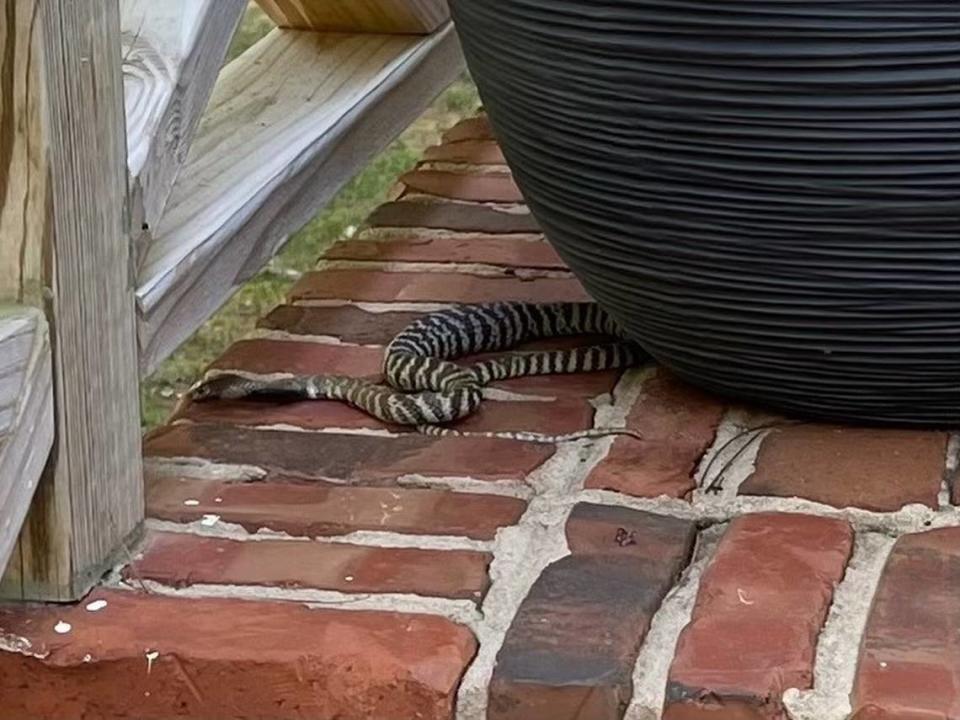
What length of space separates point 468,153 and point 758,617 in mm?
1782

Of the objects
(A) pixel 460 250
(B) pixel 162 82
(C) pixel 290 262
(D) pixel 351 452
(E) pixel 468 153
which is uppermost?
(B) pixel 162 82

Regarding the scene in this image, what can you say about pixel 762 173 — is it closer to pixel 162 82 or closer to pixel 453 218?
pixel 162 82

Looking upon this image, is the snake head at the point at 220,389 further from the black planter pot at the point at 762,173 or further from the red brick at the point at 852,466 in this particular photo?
the red brick at the point at 852,466

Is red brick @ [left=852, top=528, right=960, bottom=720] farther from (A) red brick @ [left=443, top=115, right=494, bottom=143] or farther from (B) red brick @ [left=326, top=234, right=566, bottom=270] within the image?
(A) red brick @ [left=443, top=115, right=494, bottom=143]

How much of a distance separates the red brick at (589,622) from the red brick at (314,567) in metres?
0.08

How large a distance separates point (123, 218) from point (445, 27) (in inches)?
50.6

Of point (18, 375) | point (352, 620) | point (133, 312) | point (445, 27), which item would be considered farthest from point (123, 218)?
point (445, 27)

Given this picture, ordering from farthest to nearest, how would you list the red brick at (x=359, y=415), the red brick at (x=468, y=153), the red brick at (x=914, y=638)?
1. the red brick at (x=468, y=153)
2. the red brick at (x=359, y=415)
3. the red brick at (x=914, y=638)

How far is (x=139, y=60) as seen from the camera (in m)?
1.83

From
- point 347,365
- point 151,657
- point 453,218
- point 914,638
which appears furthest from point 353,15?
point 914,638

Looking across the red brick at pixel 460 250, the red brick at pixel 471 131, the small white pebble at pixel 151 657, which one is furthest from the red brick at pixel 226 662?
the red brick at pixel 471 131

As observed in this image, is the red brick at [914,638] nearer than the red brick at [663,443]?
Yes

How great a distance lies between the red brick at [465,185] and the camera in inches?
115

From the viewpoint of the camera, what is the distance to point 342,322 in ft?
7.89
